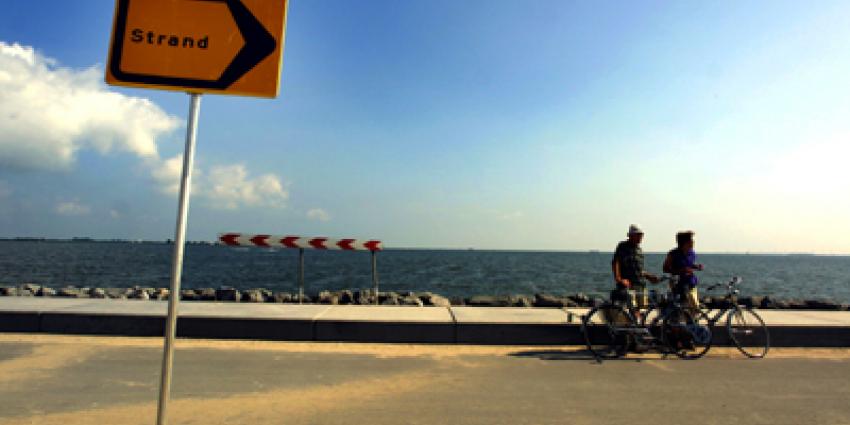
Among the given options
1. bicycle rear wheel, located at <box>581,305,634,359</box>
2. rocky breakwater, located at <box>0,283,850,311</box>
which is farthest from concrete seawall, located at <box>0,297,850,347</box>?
rocky breakwater, located at <box>0,283,850,311</box>

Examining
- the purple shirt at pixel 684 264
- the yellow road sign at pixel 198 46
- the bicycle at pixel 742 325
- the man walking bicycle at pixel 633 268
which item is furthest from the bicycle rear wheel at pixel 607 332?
the yellow road sign at pixel 198 46

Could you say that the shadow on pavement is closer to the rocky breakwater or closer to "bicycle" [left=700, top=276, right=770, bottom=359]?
"bicycle" [left=700, top=276, right=770, bottom=359]

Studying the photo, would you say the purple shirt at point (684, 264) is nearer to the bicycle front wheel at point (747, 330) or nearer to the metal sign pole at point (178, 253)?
the bicycle front wheel at point (747, 330)

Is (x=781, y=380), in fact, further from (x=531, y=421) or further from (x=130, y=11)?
(x=130, y=11)

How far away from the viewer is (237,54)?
2436 mm

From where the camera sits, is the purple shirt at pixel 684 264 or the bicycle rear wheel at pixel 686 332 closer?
the bicycle rear wheel at pixel 686 332

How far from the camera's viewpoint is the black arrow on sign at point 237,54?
2.35m

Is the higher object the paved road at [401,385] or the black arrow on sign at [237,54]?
the black arrow on sign at [237,54]

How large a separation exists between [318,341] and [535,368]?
3267 millimetres

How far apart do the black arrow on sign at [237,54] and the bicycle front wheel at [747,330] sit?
729cm

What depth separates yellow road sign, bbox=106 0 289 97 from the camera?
93.0 inches

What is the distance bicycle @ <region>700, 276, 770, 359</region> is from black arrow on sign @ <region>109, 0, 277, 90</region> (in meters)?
6.94

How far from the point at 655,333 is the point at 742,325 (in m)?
1.40

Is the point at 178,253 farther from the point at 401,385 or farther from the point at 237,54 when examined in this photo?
the point at 401,385
